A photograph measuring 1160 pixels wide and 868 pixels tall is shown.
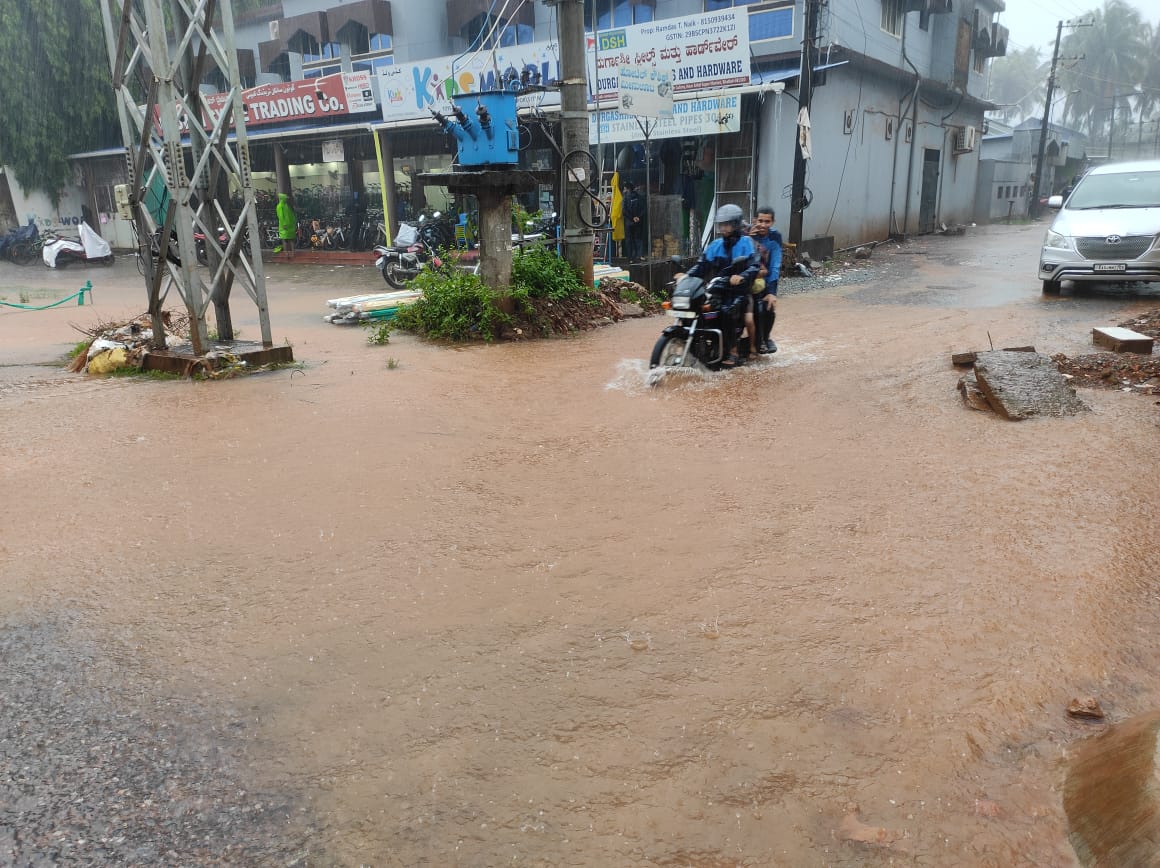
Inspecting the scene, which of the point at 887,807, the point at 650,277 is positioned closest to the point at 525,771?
the point at 887,807

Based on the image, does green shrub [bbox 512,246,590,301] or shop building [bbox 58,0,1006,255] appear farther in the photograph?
shop building [bbox 58,0,1006,255]

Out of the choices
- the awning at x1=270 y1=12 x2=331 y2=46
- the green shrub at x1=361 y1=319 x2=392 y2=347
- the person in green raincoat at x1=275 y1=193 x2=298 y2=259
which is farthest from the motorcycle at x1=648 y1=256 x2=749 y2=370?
the awning at x1=270 y1=12 x2=331 y2=46

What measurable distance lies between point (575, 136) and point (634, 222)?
4.77 metres

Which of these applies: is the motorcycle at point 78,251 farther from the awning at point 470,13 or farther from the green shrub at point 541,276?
the green shrub at point 541,276

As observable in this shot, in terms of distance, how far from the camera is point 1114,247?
10.5 meters

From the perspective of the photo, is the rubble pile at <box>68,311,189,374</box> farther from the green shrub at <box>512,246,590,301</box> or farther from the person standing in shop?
the person standing in shop

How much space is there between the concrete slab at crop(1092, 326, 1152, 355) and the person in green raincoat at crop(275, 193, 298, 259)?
1928cm

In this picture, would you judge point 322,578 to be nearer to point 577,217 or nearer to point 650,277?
point 577,217

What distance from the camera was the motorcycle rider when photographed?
24.1 feet

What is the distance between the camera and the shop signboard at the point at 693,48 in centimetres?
1444

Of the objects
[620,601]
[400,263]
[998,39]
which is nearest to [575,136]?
[400,263]

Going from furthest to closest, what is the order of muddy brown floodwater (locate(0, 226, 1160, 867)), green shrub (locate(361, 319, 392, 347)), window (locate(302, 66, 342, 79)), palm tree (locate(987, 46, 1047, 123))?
palm tree (locate(987, 46, 1047, 123)), window (locate(302, 66, 342, 79)), green shrub (locate(361, 319, 392, 347)), muddy brown floodwater (locate(0, 226, 1160, 867))

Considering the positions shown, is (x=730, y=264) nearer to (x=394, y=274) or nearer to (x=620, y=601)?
(x=620, y=601)

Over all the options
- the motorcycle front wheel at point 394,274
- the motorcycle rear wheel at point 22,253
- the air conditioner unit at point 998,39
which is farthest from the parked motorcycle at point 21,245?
the air conditioner unit at point 998,39
